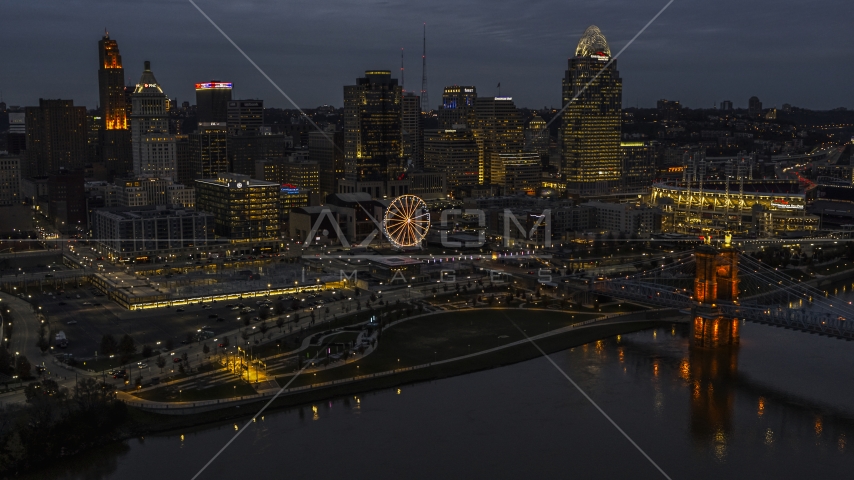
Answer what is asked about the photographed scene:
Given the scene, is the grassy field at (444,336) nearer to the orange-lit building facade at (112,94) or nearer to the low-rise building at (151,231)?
the low-rise building at (151,231)

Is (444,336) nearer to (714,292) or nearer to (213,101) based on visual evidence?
(714,292)

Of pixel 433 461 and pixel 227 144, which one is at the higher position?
pixel 227 144

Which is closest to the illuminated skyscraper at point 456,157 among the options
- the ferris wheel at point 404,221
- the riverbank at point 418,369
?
the ferris wheel at point 404,221

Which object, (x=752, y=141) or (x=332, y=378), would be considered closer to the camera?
(x=332, y=378)

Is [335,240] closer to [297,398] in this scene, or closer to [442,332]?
[442,332]

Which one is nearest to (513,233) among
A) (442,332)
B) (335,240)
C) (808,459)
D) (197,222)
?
(335,240)

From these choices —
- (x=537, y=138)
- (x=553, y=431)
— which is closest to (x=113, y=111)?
(x=537, y=138)

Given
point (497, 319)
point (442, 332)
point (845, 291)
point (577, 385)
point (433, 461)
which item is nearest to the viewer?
point (433, 461)
